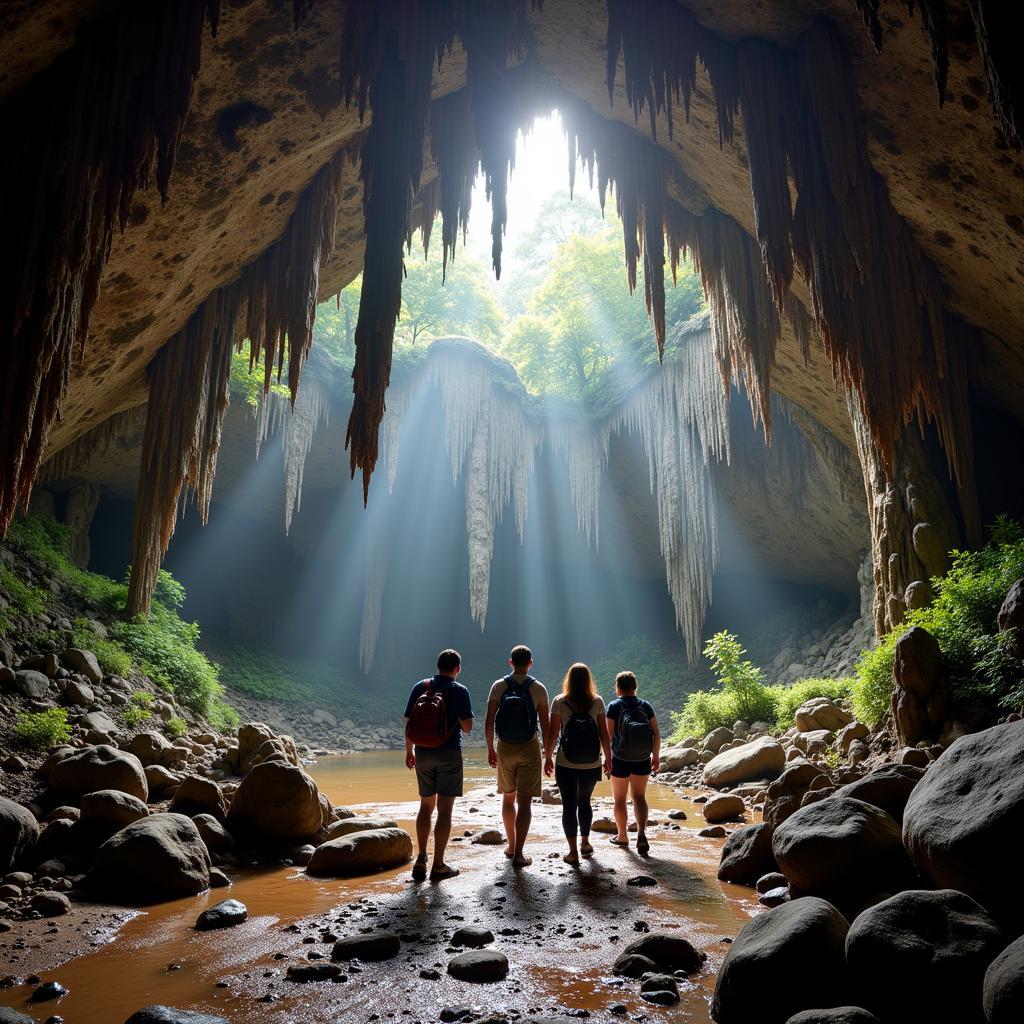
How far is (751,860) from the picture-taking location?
4.09 meters

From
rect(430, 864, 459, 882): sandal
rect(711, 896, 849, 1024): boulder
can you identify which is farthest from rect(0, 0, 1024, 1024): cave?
rect(430, 864, 459, 882): sandal

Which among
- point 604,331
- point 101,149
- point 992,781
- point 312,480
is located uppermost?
point 604,331

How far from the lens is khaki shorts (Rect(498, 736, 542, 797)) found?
15.4 ft

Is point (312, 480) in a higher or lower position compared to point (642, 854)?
higher

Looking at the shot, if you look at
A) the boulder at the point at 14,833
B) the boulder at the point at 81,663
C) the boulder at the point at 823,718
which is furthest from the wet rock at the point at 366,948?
the boulder at the point at 823,718

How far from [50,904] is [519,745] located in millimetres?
2766

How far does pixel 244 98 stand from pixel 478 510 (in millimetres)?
15104

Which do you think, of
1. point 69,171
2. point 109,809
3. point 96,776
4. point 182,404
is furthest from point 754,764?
point 69,171

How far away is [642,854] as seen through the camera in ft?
16.0

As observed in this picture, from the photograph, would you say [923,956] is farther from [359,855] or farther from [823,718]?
[823,718]

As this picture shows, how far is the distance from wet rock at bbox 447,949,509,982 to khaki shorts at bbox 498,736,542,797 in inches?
77.4

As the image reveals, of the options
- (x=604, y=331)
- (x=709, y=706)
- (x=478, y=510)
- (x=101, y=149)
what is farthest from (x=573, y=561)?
(x=101, y=149)

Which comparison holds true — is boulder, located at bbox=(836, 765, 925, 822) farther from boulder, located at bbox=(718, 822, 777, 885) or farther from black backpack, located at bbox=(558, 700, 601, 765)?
black backpack, located at bbox=(558, 700, 601, 765)

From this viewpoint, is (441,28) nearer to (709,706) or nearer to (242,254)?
(242,254)
